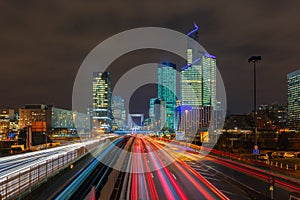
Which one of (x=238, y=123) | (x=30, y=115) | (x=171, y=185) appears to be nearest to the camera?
(x=171, y=185)

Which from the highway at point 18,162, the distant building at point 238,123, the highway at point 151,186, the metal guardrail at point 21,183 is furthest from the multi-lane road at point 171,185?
the distant building at point 238,123

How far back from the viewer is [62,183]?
20844mm

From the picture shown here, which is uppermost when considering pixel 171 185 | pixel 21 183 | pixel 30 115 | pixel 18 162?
pixel 30 115

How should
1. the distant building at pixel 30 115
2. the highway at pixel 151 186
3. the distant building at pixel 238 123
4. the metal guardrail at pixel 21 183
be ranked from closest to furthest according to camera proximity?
1. the metal guardrail at pixel 21 183
2. the highway at pixel 151 186
3. the distant building at pixel 238 123
4. the distant building at pixel 30 115

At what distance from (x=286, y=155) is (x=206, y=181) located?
29.7 m

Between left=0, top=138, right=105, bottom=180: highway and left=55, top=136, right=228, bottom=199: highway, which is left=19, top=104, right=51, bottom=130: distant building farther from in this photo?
left=55, top=136, right=228, bottom=199: highway

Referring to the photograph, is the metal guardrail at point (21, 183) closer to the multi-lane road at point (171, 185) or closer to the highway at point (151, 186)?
the multi-lane road at point (171, 185)

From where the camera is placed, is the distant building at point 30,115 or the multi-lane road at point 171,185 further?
the distant building at point 30,115

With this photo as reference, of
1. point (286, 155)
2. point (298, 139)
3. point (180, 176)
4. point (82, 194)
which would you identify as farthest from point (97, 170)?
point (298, 139)

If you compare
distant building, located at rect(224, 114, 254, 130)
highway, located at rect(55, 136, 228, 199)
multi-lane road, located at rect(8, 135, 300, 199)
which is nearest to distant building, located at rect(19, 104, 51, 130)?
distant building, located at rect(224, 114, 254, 130)

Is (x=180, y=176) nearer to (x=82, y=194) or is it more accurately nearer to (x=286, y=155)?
(x=82, y=194)

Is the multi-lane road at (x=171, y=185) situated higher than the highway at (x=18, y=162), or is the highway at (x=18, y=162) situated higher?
the highway at (x=18, y=162)

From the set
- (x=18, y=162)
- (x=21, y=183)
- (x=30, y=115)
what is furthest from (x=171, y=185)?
(x=30, y=115)

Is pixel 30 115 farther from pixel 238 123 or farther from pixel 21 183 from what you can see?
pixel 21 183
